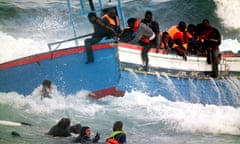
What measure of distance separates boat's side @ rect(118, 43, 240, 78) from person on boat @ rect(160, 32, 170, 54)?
42mm

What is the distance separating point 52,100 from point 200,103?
1055mm

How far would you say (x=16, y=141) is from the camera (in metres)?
3.57

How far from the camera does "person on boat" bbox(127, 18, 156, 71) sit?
3670 mm

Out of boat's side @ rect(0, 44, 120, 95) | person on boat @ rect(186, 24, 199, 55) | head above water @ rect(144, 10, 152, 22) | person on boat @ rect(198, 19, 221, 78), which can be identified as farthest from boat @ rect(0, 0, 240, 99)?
person on boat @ rect(198, 19, 221, 78)

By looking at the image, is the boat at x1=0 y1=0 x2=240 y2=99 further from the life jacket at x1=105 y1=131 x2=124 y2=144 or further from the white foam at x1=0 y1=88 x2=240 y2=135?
the life jacket at x1=105 y1=131 x2=124 y2=144

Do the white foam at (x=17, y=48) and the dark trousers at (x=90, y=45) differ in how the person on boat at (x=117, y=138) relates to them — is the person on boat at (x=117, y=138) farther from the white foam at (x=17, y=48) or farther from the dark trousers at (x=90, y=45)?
the white foam at (x=17, y=48)

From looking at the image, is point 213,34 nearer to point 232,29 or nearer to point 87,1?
point 232,29

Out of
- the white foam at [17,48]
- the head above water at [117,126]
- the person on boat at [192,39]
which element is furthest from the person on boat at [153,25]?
the white foam at [17,48]

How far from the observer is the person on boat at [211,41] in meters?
3.77

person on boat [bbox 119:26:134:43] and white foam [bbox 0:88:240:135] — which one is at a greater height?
person on boat [bbox 119:26:134:43]

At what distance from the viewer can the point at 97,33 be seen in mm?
3648

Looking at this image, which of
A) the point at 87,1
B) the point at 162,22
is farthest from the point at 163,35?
the point at 87,1

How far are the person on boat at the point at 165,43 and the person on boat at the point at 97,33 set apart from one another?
1.16 feet

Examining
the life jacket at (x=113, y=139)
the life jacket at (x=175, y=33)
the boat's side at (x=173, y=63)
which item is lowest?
the life jacket at (x=113, y=139)
